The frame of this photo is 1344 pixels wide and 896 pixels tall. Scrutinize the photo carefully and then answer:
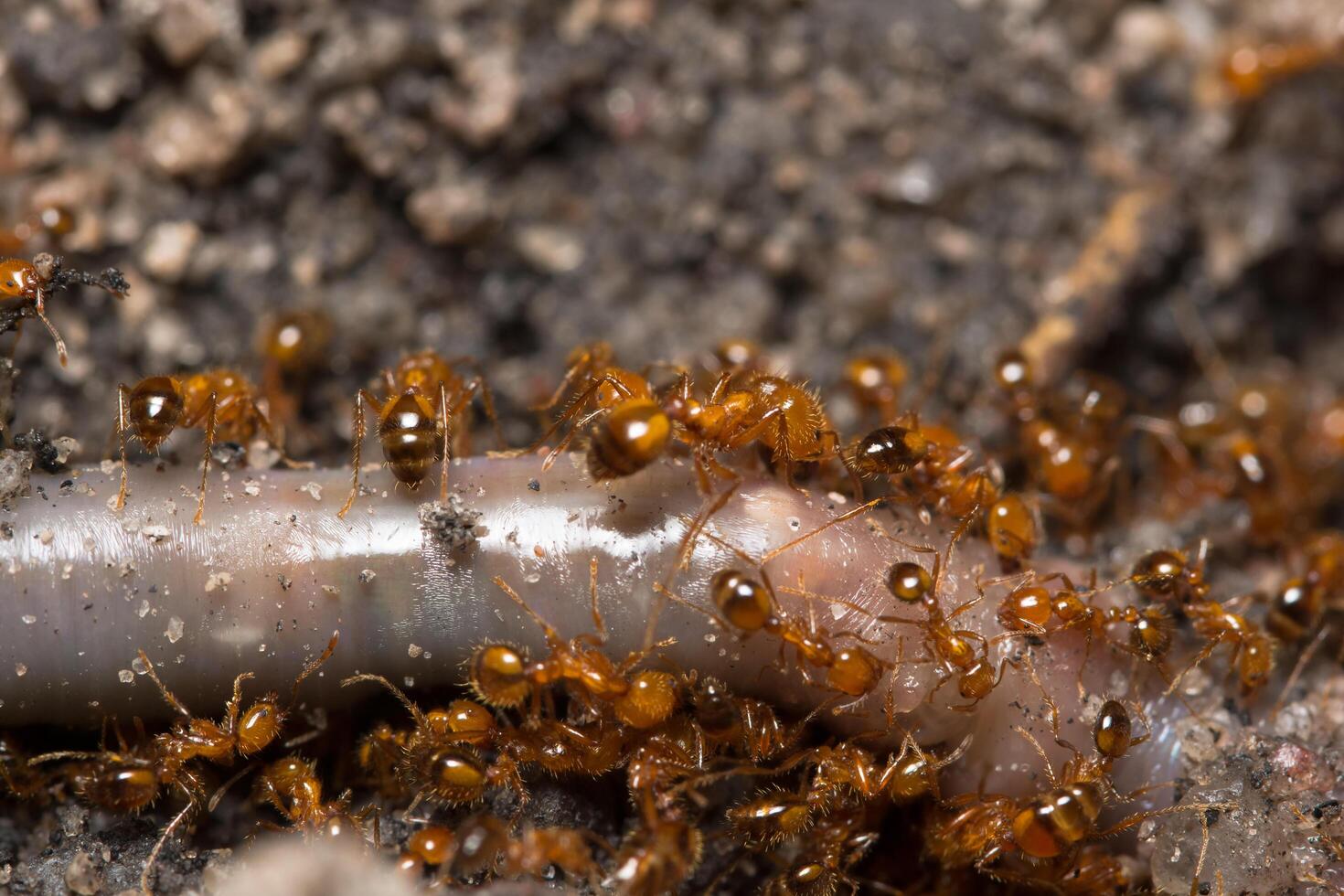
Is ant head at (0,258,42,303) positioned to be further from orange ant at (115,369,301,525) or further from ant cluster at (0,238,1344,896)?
orange ant at (115,369,301,525)

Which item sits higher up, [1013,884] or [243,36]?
[243,36]

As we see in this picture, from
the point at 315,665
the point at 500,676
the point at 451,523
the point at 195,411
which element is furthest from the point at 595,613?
the point at 195,411

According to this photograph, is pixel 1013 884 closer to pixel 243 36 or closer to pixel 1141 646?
pixel 1141 646

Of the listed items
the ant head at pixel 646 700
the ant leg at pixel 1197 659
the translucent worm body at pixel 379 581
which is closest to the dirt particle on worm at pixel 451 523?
the translucent worm body at pixel 379 581

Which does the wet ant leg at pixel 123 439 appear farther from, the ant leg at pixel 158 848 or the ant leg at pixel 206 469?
the ant leg at pixel 158 848

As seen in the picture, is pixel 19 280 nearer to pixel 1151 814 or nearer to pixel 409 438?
pixel 409 438

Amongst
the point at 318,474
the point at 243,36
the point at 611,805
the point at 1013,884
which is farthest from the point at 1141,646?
the point at 243,36
